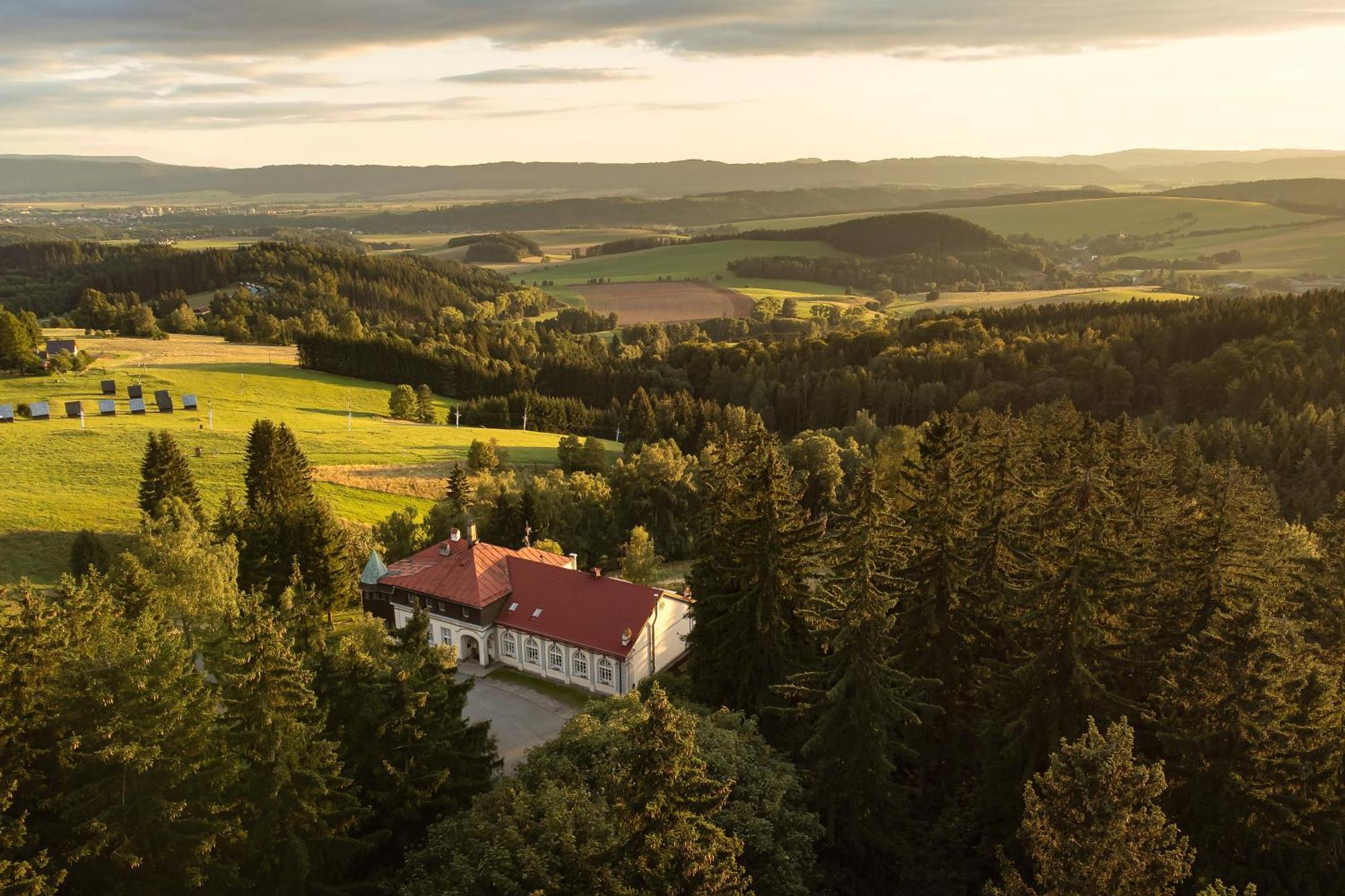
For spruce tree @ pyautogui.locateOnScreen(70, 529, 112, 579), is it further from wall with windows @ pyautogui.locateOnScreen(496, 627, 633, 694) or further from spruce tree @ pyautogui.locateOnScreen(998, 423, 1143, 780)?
spruce tree @ pyautogui.locateOnScreen(998, 423, 1143, 780)

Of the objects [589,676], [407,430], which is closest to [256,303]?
[407,430]

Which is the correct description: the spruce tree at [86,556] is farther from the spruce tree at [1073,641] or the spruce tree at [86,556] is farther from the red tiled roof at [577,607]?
the spruce tree at [1073,641]

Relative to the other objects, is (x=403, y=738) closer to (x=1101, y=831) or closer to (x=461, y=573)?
(x=1101, y=831)

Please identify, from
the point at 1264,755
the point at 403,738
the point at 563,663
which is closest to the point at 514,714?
the point at 563,663

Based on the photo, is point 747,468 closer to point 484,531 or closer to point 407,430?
point 484,531

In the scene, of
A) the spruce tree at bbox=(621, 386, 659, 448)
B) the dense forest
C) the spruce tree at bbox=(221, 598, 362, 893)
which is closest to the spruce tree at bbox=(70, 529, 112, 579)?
the dense forest

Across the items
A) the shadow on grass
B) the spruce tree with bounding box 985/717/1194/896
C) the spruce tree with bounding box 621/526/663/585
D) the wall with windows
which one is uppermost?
the spruce tree with bounding box 985/717/1194/896
